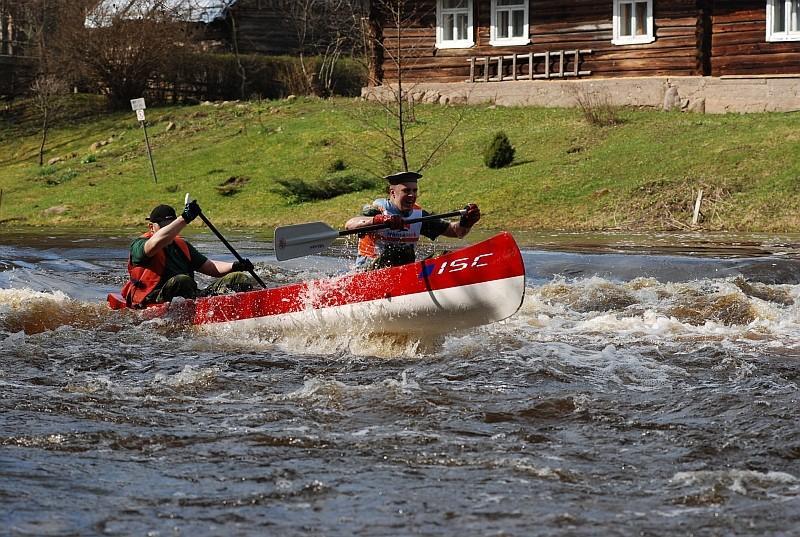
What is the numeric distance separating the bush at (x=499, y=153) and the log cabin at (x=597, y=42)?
2887mm

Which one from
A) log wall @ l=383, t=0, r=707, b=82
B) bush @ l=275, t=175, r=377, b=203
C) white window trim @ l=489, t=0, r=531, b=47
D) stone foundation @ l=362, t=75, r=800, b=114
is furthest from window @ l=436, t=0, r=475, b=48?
bush @ l=275, t=175, r=377, b=203

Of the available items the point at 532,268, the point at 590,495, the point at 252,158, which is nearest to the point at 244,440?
A: the point at 590,495

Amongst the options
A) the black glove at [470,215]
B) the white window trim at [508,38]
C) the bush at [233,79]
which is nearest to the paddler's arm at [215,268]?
the black glove at [470,215]

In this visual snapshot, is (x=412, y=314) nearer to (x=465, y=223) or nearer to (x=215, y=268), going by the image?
(x=465, y=223)

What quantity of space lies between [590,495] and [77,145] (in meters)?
31.7

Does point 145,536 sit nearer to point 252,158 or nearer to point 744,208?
point 744,208

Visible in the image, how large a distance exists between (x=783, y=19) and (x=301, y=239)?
2006 centimetres

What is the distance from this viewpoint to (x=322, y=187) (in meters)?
26.0

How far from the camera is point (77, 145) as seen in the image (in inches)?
1401

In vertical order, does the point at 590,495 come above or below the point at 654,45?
below

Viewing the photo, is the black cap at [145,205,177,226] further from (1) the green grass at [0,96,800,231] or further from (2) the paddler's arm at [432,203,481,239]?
(1) the green grass at [0,96,800,231]

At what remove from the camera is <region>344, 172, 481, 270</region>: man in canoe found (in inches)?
395

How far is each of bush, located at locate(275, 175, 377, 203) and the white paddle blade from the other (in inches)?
607

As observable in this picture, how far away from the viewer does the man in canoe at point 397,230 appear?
10.0 m
